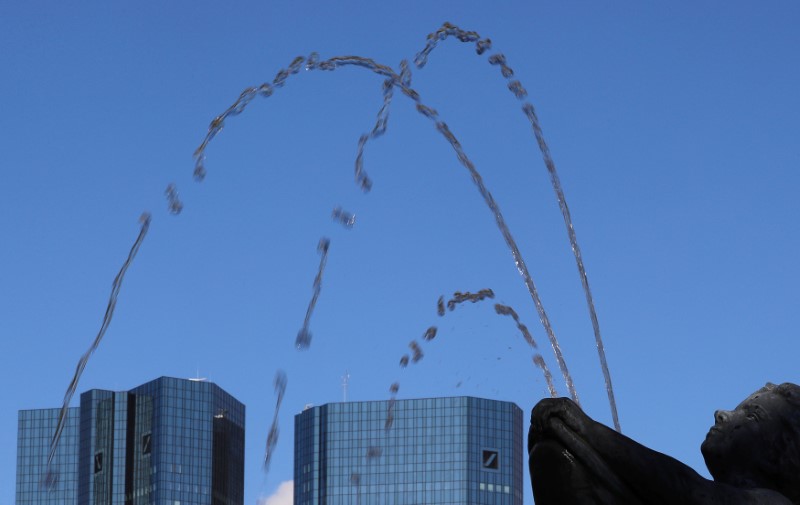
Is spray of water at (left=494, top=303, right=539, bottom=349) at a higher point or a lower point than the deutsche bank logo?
lower

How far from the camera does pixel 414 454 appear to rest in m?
159

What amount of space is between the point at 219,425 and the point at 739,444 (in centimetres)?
16371

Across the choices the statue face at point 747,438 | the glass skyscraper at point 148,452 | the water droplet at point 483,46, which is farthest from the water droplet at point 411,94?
the glass skyscraper at point 148,452

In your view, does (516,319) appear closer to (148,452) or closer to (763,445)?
(763,445)

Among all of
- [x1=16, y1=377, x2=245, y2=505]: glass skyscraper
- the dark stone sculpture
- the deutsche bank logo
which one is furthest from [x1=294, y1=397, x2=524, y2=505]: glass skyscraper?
the dark stone sculpture

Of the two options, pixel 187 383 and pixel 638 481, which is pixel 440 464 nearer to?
pixel 187 383

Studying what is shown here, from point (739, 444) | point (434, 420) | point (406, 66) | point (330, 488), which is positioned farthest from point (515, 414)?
point (739, 444)

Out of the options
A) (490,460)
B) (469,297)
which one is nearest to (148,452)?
(490,460)

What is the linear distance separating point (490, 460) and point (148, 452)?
107 ft

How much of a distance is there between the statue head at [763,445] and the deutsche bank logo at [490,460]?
492 ft

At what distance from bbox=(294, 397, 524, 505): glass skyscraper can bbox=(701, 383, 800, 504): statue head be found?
14989 cm

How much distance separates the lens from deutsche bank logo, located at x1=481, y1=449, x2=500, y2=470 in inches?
6097

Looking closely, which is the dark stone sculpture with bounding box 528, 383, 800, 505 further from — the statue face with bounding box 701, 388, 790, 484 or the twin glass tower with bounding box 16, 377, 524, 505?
the twin glass tower with bounding box 16, 377, 524, 505

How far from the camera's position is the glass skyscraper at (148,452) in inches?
6358
